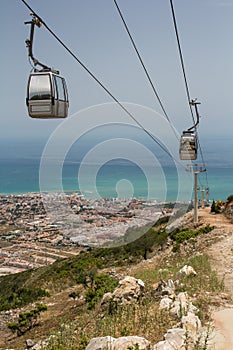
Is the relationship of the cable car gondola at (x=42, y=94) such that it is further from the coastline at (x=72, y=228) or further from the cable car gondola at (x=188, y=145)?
the coastline at (x=72, y=228)

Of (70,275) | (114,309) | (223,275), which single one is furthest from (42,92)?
(70,275)

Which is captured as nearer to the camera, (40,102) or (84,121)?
(40,102)

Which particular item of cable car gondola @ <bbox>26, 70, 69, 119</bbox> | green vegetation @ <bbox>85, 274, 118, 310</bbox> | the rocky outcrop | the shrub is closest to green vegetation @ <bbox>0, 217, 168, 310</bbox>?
green vegetation @ <bbox>85, 274, 118, 310</bbox>

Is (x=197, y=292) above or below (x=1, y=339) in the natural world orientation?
above

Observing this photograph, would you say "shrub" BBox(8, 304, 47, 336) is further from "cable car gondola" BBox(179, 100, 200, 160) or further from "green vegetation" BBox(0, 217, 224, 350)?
"cable car gondola" BBox(179, 100, 200, 160)

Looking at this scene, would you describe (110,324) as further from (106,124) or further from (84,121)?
(106,124)

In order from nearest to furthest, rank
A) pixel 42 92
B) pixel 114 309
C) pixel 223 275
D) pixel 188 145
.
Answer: pixel 42 92
pixel 114 309
pixel 223 275
pixel 188 145

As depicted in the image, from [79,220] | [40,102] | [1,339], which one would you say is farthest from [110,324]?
[79,220]

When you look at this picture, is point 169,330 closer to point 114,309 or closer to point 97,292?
point 114,309

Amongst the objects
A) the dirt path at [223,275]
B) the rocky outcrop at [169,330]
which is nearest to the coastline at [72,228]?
the dirt path at [223,275]
